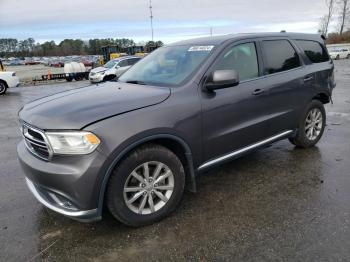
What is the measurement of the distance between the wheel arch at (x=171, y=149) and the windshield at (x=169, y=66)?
685mm

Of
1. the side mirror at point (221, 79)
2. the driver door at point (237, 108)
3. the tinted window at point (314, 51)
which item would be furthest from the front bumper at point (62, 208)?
the tinted window at point (314, 51)

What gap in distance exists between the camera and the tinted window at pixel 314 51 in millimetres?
5348

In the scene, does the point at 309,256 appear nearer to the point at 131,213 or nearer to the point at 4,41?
the point at 131,213

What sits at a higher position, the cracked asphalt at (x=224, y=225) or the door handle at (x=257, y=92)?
the door handle at (x=257, y=92)

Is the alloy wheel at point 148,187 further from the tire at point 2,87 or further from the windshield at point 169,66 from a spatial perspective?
the tire at point 2,87

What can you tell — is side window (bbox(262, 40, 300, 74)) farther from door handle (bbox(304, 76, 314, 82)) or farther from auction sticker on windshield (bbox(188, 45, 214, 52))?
auction sticker on windshield (bbox(188, 45, 214, 52))

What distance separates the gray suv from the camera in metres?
3.00

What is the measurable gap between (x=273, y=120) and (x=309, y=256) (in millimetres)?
2079

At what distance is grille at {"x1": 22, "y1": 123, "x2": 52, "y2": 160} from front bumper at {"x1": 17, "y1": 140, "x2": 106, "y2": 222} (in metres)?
0.08

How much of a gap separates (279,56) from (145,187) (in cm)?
276

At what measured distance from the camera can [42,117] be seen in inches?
127

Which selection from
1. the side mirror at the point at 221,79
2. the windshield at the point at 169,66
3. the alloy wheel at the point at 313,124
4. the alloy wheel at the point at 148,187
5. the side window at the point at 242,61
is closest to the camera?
the alloy wheel at the point at 148,187

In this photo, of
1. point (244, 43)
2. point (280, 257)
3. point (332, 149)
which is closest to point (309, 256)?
point (280, 257)

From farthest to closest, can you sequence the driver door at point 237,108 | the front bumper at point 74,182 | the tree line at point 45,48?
the tree line at point 45,48
the driver door at point 237,108
the front bumper at point 74,182
